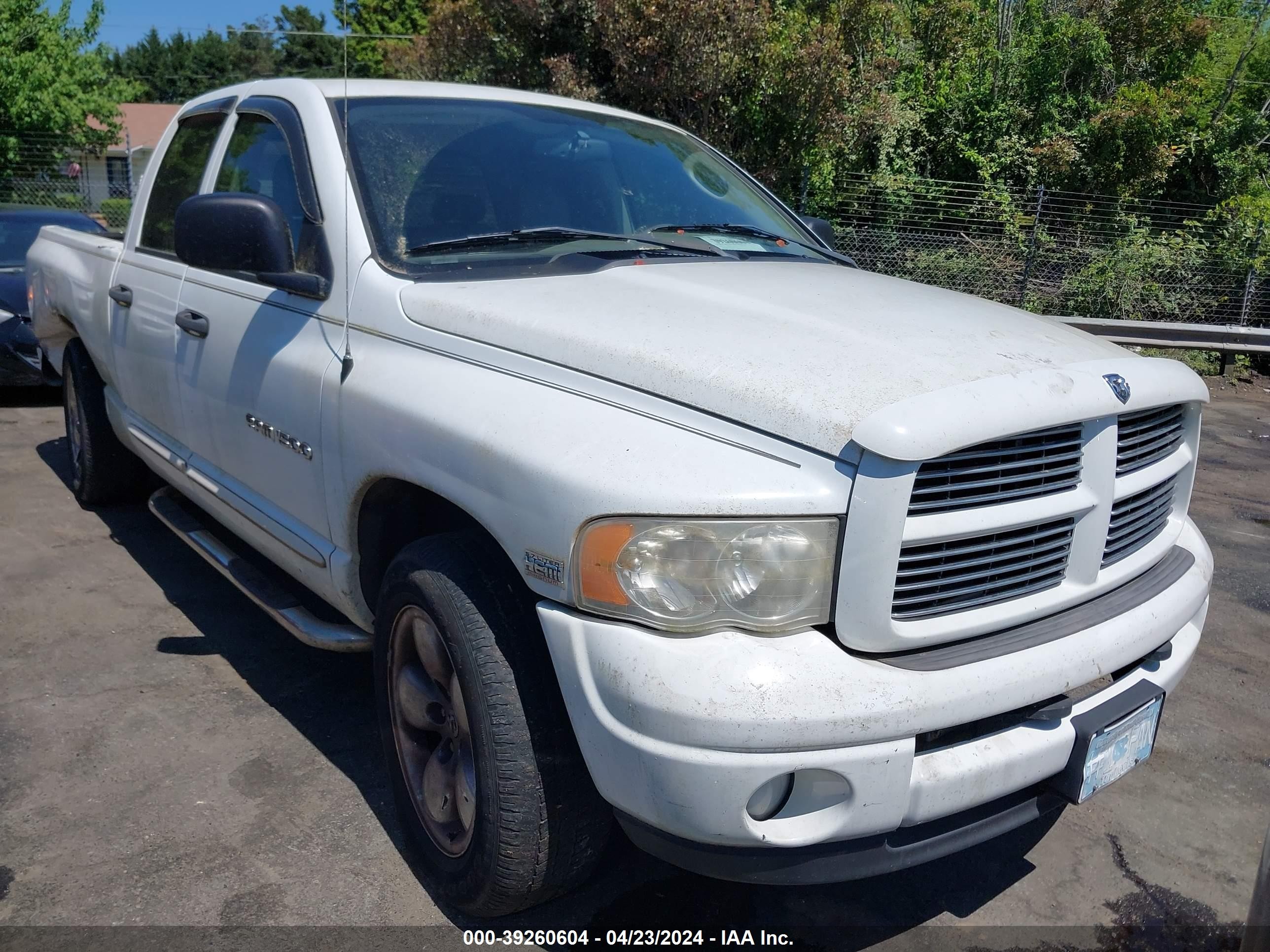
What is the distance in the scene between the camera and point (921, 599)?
2088mm

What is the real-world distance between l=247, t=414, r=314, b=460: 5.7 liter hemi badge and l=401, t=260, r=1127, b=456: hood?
1.86 ft

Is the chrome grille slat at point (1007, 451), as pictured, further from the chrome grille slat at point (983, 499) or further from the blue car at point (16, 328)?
the blue car at point (16, 328)

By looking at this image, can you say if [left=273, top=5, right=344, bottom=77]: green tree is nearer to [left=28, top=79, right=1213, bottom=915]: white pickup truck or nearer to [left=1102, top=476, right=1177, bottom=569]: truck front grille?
[left=28, top=79, right=1213, bottom=915]: white pickup truck

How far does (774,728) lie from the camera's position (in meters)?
1.90

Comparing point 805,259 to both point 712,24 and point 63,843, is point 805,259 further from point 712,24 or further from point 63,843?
point 712,24

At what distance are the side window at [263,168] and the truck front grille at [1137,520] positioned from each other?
7.57 ft

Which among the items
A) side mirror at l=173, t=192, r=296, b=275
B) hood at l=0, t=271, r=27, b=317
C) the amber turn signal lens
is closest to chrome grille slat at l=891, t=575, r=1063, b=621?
the amber turn signal lens

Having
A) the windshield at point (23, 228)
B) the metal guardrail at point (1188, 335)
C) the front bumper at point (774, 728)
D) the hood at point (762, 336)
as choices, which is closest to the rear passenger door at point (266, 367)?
the hood at point (762, 336)

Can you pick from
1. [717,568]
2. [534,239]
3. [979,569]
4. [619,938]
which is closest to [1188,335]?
[534,239]

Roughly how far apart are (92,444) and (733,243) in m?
3.56

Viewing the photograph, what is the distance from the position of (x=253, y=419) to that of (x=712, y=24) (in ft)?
35.1

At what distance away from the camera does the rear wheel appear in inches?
204

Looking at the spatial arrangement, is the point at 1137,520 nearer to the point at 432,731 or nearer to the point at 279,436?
the point at 432,731

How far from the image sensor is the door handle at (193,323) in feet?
11.9
